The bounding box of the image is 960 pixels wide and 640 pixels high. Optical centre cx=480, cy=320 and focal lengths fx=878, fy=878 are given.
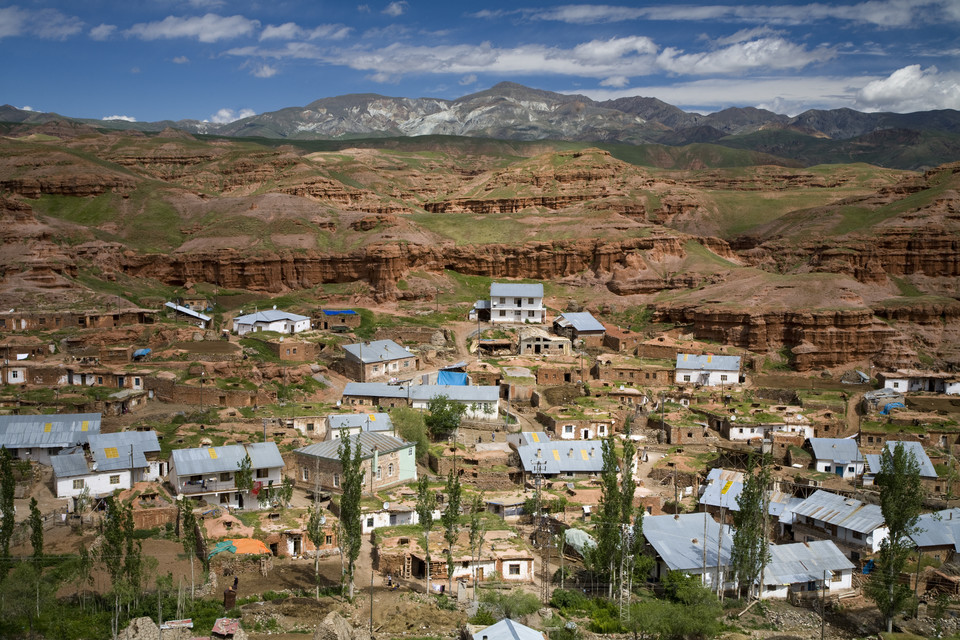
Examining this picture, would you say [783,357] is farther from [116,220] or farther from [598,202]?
[116,220]

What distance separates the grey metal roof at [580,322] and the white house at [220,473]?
46237 mm

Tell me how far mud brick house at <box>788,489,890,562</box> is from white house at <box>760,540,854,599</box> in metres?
2.47

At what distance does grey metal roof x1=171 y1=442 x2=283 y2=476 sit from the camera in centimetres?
4456

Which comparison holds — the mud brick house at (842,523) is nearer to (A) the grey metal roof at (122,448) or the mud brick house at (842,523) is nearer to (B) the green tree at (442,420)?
(B) the green tree at (442,420)

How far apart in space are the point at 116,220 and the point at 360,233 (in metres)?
34.7

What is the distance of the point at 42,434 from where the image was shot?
48.6m

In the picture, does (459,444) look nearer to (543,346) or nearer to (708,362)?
(543,346)

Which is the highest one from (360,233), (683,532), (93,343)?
(360,233)

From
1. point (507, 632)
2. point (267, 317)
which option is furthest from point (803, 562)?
point (267, 317)

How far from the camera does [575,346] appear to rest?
85812mm

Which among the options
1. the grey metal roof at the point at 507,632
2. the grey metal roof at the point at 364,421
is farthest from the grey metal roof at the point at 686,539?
the grey metal roof at the point at 364,421

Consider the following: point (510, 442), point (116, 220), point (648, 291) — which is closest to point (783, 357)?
point (648, 291)

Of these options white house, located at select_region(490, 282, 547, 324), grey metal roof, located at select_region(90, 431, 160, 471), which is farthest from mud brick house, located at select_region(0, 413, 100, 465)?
white house, located at select_region(490, 282, 547, 324)

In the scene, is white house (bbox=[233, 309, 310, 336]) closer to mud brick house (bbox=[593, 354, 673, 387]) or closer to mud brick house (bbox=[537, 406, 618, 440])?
mud brick house (bbox=[593, 354, 673, 387])
